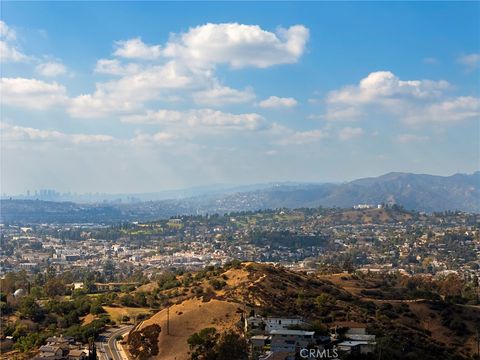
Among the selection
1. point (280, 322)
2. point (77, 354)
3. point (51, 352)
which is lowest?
point (77, 354)

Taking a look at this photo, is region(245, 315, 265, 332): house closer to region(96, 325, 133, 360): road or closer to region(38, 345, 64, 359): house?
region(96, 325, 133, 360): road

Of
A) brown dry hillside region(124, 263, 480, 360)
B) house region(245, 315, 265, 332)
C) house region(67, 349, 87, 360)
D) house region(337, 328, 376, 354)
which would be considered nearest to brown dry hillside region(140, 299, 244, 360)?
brown dry hillside region(124, 263, 480, 360)

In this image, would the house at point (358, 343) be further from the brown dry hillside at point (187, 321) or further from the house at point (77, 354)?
the house at point (77, 354)

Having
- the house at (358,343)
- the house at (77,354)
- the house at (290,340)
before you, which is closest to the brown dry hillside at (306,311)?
the house at (358,343)

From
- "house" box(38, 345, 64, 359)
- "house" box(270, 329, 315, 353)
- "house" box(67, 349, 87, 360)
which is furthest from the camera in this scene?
"house" box(38, 345, 64, 359)

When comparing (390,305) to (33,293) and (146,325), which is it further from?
(33,293)

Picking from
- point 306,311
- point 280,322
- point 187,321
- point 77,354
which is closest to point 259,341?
point 280,322

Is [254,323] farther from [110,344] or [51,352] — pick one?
[51,352]

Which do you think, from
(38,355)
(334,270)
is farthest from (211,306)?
(334,270)
